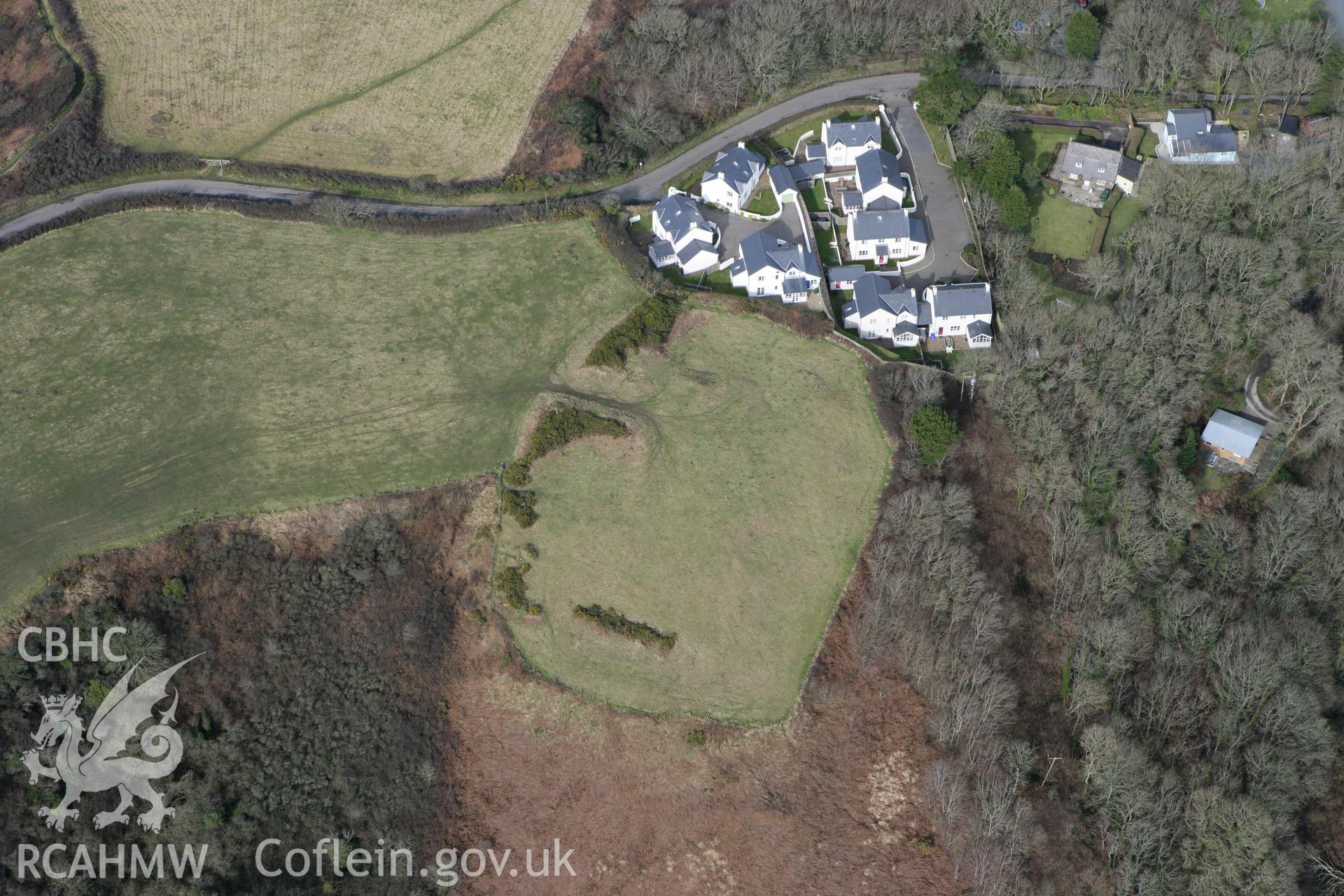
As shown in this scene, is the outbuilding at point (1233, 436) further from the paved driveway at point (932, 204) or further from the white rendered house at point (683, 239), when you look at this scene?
the white rendered house at point (683, 239)

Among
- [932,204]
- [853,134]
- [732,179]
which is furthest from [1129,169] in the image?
[732,179]

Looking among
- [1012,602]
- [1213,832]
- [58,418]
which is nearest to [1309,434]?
[1012,602]

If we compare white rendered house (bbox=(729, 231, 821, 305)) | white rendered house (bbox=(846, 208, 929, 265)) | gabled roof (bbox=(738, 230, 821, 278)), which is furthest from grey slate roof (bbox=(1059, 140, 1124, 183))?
white rendered house (bbox=(729, 231, 821, 305))

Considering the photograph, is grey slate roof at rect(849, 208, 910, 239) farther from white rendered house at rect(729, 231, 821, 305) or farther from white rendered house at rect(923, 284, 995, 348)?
white rendered house at rect(923, 284, 995, 348)

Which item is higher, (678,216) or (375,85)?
(375,85)

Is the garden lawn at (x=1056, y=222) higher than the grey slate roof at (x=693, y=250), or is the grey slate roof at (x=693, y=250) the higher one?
the grey slate roof at (x=693, y=250)

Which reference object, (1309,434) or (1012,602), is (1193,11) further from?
(1012,602)

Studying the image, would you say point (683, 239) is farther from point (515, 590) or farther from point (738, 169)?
point (515, 590)

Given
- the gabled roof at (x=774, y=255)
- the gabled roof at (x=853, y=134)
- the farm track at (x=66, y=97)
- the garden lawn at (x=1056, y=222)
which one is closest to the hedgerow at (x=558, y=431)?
the gabled roof at (x=774, y=255)
